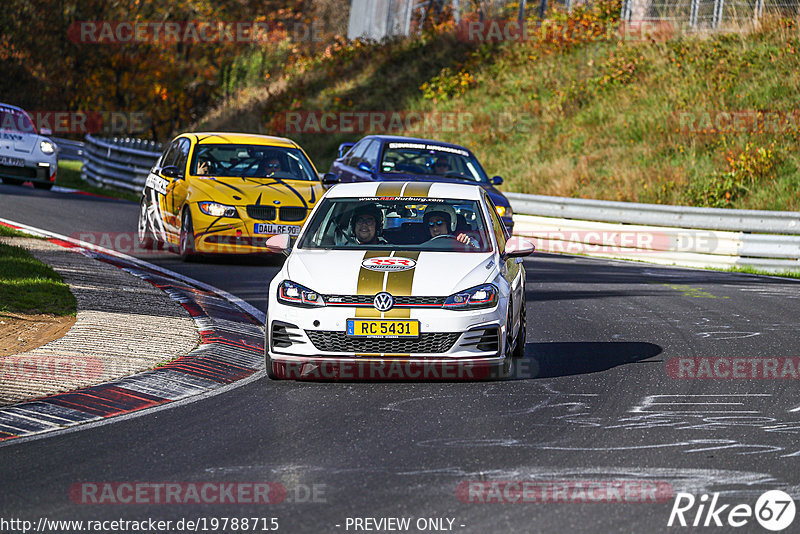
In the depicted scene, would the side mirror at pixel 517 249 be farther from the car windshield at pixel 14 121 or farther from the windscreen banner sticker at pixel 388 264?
the car windshield at pixel 14 121

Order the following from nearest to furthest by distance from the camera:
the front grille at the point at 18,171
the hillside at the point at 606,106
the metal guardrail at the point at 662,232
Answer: the metal guardrail at the point at 662,232 < the front grille at the point at 18,171 < the hillside at the point at 606,106

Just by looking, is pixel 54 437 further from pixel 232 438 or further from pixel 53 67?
pixel 53 67

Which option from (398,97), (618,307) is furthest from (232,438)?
A: (398,97)

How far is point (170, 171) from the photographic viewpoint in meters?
16.4

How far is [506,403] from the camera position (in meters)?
8.23

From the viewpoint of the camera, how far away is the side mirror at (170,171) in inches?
644

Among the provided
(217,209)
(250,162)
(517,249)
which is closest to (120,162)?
(250,162)

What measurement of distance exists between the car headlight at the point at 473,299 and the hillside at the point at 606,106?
615 inches

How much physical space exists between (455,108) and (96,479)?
2861cm

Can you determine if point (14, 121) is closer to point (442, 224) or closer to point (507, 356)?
point (442, 224)

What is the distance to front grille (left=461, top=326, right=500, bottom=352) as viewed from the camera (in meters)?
8.65

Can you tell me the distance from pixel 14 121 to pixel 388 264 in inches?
710

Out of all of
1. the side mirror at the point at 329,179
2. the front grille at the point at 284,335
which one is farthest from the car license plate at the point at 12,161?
the front grille at the point at 284,335

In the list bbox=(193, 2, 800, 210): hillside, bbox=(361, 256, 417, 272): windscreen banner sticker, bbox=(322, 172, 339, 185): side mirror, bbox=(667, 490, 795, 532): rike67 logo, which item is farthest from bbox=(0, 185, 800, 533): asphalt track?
bbox=(193, 2, 800, 210): hillside
